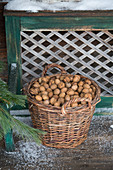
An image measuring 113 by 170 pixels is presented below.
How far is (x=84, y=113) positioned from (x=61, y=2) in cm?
104

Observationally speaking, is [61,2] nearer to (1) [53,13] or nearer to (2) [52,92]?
(1) [53,13]

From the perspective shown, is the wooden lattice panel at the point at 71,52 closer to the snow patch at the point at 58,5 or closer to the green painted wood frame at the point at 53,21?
the green painted wood frame at the point at 53,21

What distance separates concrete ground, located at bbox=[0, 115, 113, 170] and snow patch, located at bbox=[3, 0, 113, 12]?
1.21 metres

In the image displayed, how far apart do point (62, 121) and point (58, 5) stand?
3.44ft

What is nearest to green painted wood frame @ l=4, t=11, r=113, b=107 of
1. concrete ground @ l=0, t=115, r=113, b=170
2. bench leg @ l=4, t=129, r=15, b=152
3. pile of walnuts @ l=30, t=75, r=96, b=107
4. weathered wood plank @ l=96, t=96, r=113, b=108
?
pile of walnuts @ l=30, t=75, r=96, b=107

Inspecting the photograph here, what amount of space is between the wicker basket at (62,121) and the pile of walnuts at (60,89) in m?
0.06

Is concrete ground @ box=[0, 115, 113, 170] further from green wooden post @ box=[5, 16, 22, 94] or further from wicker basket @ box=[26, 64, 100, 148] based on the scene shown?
green wooden post @ box=[5, 16, 22, 94]

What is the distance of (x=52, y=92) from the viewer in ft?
6.91

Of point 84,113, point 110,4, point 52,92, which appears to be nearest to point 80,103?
point 84,113

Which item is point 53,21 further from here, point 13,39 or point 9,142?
point 9,142

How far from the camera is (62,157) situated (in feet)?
6.72

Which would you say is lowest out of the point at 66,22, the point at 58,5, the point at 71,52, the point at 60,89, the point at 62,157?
the point at 62,157

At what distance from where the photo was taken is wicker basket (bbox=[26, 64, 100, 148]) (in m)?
1.87

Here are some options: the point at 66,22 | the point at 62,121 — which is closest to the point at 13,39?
the point at 66,22
